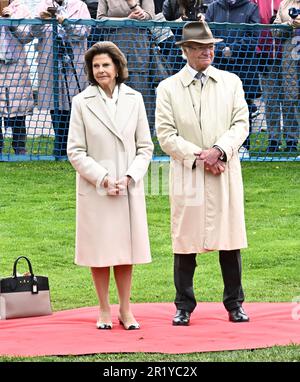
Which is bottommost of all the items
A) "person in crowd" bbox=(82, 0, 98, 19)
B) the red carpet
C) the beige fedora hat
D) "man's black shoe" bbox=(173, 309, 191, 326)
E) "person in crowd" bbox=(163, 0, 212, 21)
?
the red carpet

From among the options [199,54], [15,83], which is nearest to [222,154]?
[199,54]

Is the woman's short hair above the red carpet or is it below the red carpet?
above

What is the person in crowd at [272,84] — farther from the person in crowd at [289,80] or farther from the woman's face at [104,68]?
the woman's face at [104,68]

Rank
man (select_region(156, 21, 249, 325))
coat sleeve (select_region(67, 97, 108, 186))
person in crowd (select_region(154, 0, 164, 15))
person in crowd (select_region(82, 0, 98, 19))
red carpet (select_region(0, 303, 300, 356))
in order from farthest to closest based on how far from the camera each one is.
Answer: person in crowd (select_region(154, 0, 164, 15)), person in crowd (select_region(82, 0, 98, 19)), man (select_region(156, 21, 249, 325)), coat sleeve (select_region(67, 97, 108, 186)), red carpet (select_region(0, 303, 300, 356))

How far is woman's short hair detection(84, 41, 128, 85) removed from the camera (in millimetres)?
9023

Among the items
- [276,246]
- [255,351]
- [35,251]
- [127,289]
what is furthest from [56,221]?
[255,351]

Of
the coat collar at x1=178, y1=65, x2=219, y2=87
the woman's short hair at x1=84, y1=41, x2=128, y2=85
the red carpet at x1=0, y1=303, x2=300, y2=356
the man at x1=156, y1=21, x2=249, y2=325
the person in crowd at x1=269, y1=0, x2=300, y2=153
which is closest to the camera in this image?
the red carpet at x1=0, y1=303, x2=300, y2=356

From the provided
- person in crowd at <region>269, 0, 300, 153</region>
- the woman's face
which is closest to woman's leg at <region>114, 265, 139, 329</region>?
the woman's face

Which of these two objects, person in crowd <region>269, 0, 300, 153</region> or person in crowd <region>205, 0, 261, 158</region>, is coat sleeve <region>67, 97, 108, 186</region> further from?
person in crowd <region>269, 0, 300, 153</region>

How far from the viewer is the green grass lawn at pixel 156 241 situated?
10.3 m

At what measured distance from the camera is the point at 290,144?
49.9ft

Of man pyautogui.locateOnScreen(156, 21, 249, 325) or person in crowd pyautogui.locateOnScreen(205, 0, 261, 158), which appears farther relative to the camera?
person in crowd pyautogui.locateOnScreen(205, 0, 261, 158)

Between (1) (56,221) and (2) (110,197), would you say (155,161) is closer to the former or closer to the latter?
(1) (56,221)

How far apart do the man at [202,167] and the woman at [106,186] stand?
26 centimetres
